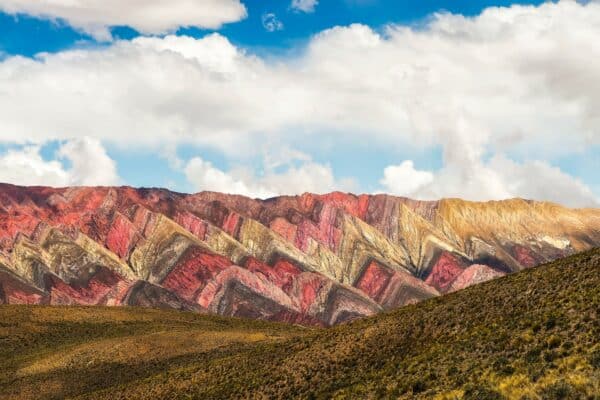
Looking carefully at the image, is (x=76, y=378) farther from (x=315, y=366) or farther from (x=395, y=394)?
(x=395, y=394)

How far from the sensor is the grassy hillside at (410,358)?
3108 centimetres

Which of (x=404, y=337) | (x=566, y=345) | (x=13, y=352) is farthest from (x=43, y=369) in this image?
(x=566, y=345)

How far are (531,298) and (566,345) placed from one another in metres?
13.1

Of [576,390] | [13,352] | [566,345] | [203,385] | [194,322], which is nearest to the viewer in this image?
[576,390]

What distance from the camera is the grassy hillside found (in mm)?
31078

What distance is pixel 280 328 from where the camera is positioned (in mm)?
132250

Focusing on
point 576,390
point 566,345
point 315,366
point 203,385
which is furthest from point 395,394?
point 203,385

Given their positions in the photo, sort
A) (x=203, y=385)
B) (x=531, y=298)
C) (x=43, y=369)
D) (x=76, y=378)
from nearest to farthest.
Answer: (x=531, y=298), (x=203, y=385), (x=76, y=378), (x=43, y=369)

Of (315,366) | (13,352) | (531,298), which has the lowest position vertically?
(13,352)

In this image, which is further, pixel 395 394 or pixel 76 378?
pixel 76 378

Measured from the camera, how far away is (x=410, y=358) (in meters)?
44.4

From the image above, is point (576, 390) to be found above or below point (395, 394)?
above

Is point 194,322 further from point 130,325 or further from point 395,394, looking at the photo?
point 395,394

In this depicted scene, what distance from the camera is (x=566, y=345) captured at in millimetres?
32094
